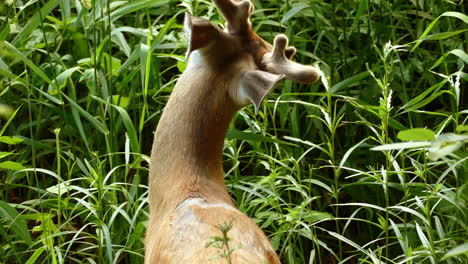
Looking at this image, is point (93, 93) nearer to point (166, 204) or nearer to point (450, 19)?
point (166, 204)

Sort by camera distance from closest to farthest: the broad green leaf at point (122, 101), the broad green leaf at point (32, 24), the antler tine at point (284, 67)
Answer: the antler tine at point (284, 67) → the broad green leaf at point (32, 24) → the broad green leaf at point (122, 101)

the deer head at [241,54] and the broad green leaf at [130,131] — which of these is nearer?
the deer head at [241,54]

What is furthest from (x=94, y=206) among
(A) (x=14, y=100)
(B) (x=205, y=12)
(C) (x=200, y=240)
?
(B) (x=205, y=12)

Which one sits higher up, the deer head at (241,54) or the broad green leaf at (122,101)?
the deer head at (241,54)

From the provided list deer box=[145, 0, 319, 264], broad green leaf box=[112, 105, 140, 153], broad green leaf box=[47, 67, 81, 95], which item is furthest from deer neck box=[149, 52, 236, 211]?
broad green leaf box=[47, 67, 81, 95]

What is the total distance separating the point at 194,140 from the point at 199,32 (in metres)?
0.34

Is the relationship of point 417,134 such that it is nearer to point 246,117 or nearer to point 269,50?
point 269,50

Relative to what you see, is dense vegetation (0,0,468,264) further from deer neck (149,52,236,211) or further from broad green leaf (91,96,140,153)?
deer neck (149,52,236,211)

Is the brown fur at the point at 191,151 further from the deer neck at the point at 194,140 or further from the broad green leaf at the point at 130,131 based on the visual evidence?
the broad green leaf at the point at 130,131

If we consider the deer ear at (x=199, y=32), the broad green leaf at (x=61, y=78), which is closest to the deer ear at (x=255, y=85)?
the deer ear at (x=199, y=32)

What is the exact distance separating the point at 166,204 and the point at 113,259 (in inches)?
38.2

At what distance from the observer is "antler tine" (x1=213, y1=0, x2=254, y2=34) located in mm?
2939

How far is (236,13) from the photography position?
297cm

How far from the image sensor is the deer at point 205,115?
2.86 m
